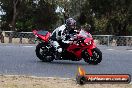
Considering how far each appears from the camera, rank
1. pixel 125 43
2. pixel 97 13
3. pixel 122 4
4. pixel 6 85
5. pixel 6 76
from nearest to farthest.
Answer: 1. pixel 6 85
2. pixel 6 76
3. pixel 125 43
4. pixel 122 4
5. pixel 97 13

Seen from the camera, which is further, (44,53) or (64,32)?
(44,53)

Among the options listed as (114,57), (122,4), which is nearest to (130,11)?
(122,4)

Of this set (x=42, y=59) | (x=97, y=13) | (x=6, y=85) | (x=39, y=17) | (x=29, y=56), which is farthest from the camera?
(x=39, y=17)

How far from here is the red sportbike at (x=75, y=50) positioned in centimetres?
1414

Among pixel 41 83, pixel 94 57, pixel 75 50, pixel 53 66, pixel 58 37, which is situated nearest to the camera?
pixel 41 83

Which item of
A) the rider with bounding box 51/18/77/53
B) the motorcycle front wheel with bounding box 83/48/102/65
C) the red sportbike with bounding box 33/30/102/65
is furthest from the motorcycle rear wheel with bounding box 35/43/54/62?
the motorcycle front wheel with bounding box 83/48/102/65

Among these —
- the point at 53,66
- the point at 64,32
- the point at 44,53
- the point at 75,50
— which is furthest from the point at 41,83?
the point at 44,53

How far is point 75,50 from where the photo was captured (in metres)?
14.3

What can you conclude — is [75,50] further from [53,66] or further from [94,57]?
[53,66]

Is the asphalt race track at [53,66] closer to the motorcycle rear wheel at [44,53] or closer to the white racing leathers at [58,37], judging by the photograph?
the motorcycle rear wheel at [44,53]

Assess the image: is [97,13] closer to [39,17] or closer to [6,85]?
[39,17]

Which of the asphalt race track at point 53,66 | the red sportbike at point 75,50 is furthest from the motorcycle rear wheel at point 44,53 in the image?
the asphalt race track at point 53,66

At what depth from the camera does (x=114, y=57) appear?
55.9 feet

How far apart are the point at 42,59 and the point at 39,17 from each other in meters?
29.0
